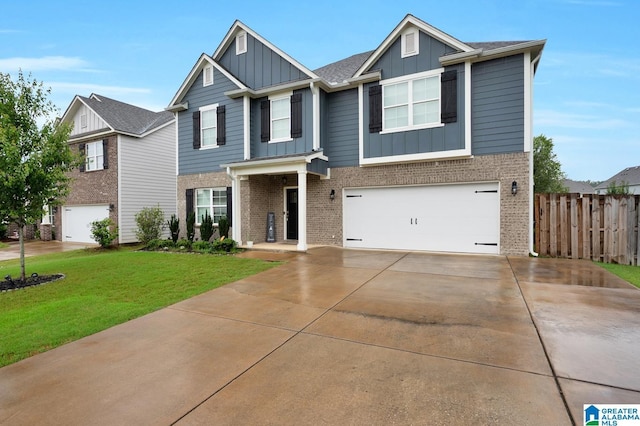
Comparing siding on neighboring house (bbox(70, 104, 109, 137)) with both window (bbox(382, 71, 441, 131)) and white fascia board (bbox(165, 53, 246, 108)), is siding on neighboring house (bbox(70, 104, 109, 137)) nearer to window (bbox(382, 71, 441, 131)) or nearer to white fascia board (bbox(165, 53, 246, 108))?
white fascia board (bbox(165, 53, 246, 108))

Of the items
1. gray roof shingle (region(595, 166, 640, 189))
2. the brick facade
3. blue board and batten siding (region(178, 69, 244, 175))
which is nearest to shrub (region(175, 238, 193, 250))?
the brick facade

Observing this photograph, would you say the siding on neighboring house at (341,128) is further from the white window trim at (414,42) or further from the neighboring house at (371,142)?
the white window trim at (414,42)

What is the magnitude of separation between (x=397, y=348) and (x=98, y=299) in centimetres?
539

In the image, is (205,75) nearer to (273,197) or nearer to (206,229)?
(273,197)

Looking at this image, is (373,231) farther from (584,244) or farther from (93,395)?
(93,395)

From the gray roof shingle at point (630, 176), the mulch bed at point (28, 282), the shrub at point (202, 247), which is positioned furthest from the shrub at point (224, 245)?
the gray roof shingle at point (630, 176)

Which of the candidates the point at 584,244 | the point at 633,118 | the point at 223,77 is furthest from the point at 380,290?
the point at 633,118

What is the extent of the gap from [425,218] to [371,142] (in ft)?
10.4

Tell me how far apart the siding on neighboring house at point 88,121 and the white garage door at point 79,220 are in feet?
13.5

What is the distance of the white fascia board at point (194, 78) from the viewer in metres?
12.1

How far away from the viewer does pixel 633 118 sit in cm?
2236

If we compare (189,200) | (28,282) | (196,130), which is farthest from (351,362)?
(196,130)

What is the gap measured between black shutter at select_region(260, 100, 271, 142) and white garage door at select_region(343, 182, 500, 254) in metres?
3.86

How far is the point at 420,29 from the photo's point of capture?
9633mm
